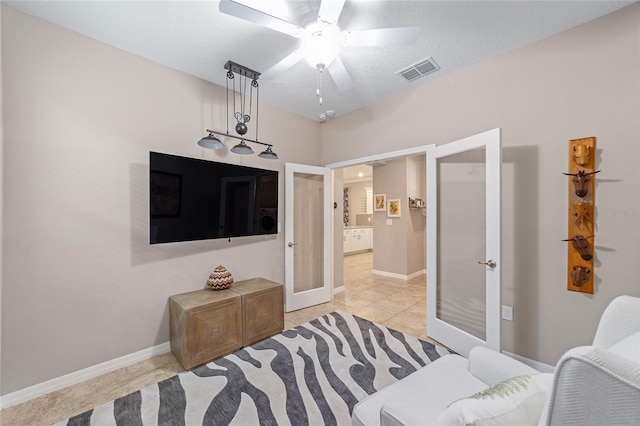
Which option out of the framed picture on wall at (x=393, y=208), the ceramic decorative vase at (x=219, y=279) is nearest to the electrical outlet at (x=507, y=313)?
the ceramic decorative vase at (x=219, y=279)

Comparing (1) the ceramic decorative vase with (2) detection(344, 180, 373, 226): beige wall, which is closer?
(1) the ceramic decorative vase

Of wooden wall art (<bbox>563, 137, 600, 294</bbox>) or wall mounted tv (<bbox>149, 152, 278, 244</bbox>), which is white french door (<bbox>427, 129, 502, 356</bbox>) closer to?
wooden wall art (<bbox>563, 137, 600, 294</bbox>)

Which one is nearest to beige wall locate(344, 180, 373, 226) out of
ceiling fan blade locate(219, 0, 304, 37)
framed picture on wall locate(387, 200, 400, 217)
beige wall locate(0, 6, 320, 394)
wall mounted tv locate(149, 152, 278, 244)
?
framed picture on wall locate(387, 200, 400, 217)

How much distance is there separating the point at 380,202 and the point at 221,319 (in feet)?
13.8

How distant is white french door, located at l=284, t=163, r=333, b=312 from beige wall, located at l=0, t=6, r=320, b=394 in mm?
1184

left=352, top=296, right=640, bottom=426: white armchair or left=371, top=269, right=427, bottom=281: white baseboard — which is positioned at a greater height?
left=352, top=296, right=640, bottom=426: white armchair

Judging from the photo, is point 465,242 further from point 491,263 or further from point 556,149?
point 556,149

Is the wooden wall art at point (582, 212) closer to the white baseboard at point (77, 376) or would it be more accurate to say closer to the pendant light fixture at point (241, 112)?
the pendant light fixture at point (241, 112)

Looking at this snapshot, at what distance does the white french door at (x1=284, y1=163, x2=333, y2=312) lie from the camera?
11.7 ft

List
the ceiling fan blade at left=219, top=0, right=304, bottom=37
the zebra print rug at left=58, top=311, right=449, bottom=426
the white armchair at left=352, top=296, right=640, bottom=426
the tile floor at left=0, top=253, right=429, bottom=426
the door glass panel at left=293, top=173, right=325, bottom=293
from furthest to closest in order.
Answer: the door glass panel at left=293, top=173, right=325, bottom=293 < the tile floor at left=0, top=253, right=429, bottom=426 < the zebra print rug at left=58, top=311, right=449, bottom=426 < the ceiling fan blade at left=219, top=0, right=304, bottom=37 < the white armchair at left=352, top=296, right=640, bottom=426

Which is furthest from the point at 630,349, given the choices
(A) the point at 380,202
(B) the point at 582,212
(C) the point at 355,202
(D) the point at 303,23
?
(C) the point at 355,202

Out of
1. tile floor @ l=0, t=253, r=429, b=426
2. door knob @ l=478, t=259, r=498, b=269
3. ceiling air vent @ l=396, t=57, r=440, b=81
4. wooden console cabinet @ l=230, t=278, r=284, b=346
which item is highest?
ceiling air vent @ l=396, t=57, r=440, b=81

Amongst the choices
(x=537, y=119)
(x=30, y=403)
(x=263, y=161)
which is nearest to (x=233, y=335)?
(x=30, y=403)

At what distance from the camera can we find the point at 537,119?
87.6 inches
